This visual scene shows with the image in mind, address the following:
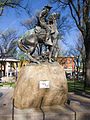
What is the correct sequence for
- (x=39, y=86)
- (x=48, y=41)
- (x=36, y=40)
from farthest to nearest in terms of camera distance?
(x=48, y=41) → (x=36, y=40) → (x=39, y=86)

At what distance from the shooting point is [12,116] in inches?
415

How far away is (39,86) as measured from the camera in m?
12.0

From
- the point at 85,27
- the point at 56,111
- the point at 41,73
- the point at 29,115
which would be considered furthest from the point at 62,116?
the point at 85,27

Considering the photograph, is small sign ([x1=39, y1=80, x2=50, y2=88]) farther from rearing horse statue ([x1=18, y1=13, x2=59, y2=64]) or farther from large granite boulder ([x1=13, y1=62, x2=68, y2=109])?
rearing horse statue ([x1=18, y1=13, x2=59, y2=64])

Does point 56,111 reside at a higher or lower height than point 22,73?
lower

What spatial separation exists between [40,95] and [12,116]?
A: 1.93m

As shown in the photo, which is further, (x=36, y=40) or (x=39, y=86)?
(x=36, y=40)

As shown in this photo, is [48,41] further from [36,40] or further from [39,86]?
[39,86]

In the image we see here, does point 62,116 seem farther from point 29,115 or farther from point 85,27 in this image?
point 85,27

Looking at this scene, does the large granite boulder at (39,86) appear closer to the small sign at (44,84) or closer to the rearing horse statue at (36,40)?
the small sign at (44,84)

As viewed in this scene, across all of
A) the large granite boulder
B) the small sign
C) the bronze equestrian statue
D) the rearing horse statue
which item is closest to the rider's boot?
the bronze equestrian statue

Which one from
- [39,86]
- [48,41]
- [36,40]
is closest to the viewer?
[39,86]

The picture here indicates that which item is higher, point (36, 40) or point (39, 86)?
point (36, 40)

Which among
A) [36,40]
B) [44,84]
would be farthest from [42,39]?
[44,84]
